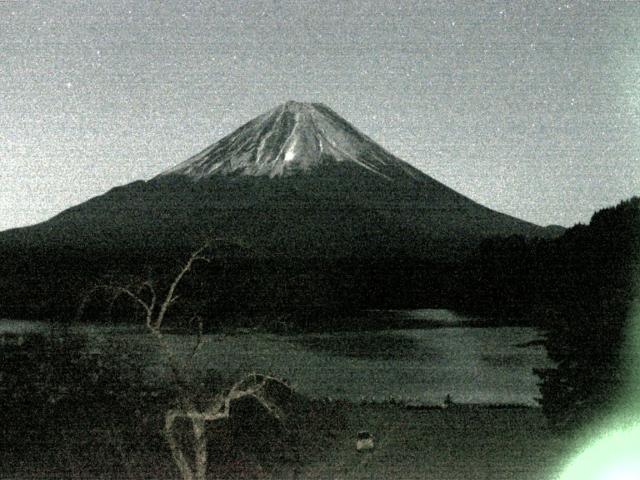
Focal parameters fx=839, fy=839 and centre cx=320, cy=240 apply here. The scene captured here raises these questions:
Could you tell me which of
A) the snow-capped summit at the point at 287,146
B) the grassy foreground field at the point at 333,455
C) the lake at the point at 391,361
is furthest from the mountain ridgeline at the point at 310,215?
the grassy foreground field at the point at 333,455

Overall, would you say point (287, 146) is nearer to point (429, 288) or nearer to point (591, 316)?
point (429, 288)

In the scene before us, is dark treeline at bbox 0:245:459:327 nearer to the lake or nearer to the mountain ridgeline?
the mountain ridgeline

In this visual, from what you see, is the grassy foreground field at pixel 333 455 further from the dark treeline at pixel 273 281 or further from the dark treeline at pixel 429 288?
the dark treeline at pixel 273 281

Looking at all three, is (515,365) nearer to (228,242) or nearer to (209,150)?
(228,242)

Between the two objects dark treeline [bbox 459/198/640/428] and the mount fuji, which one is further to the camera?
the mount fuji

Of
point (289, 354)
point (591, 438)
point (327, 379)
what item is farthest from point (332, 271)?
point (591, 438)

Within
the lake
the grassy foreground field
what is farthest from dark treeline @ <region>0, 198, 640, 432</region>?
the grassy foreground field

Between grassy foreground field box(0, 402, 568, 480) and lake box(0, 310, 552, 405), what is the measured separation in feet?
4.88

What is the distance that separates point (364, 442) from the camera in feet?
44.6

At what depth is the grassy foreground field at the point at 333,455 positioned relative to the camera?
11.7 metres

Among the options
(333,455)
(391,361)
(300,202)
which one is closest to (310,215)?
(300,202)

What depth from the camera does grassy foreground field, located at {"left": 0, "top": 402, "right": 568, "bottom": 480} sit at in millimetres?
11680

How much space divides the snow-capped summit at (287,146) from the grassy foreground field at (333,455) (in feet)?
356

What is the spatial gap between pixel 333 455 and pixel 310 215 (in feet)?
359
